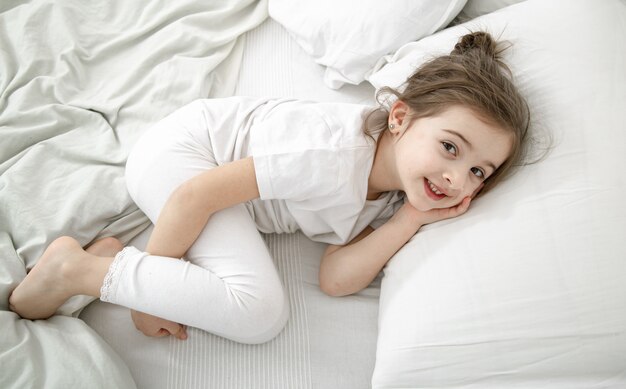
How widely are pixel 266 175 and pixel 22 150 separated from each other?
55cm

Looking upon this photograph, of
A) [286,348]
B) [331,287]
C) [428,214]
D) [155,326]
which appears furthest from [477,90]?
[155,326]

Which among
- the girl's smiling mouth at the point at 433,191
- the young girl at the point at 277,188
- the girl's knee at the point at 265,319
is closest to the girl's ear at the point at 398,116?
the young girl at the point at 277,188

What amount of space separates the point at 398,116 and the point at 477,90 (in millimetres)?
155

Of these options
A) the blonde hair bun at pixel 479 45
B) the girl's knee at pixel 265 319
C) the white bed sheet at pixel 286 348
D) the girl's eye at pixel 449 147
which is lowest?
the white bed sheet at pixel 286 348

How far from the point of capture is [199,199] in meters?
0.84

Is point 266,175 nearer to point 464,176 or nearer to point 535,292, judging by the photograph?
point 464,176

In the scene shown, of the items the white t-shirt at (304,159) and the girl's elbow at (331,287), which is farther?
the girl's elbow at (331,287)

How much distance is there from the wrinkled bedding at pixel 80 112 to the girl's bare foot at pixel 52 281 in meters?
0.02

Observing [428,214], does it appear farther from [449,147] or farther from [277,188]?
[277,188]

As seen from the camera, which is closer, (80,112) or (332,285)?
(332,285)

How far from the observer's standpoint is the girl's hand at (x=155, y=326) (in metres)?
0.86

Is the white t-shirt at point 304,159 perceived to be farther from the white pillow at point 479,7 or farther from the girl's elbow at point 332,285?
the white pillow at point 479,7

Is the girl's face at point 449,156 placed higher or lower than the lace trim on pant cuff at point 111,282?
higher

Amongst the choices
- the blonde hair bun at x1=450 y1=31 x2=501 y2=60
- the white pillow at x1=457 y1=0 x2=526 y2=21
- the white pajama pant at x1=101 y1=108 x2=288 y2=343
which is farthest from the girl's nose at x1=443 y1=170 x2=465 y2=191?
the white pillow at x1=457 y1=0 x2=526 y2=21
